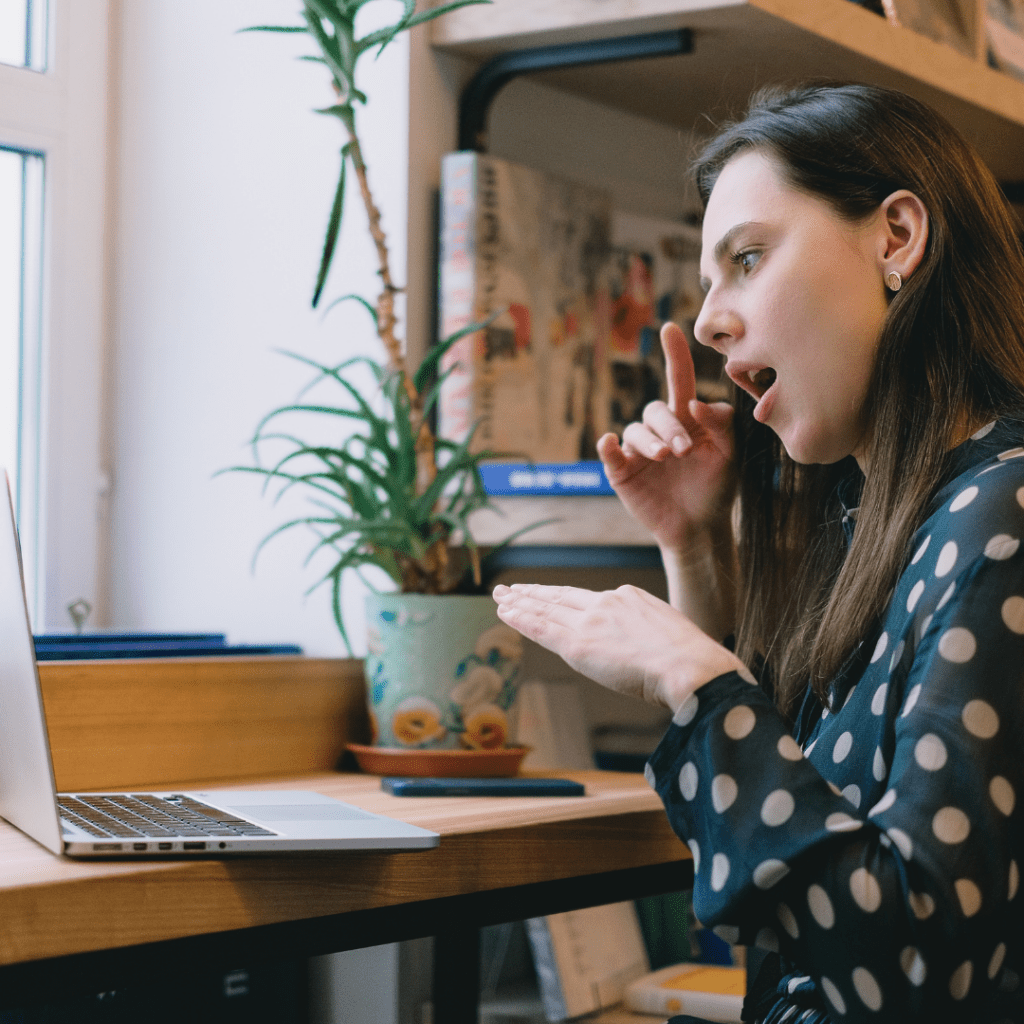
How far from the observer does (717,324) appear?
3.37ft

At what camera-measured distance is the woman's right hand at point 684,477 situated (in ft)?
4.21

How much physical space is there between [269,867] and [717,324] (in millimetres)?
519

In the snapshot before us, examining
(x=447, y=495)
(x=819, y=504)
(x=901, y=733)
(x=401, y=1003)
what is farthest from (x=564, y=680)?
(x=901, y=733)

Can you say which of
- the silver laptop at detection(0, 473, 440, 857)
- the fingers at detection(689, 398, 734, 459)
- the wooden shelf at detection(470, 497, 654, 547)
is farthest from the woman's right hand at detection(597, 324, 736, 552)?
the silver laptop at detection(0, 473, 440, 857)

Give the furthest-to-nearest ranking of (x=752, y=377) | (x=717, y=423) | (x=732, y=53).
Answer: (x=732, y=53), (x=717, y=423), (x=752, y=377)

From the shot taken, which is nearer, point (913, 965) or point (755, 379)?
point (913, 965)

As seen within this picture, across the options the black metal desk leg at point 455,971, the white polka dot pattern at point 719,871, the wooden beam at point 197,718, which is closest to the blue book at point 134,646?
the wooden beam at point 197,718

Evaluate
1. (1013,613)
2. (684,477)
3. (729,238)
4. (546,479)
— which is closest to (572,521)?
(546,479)

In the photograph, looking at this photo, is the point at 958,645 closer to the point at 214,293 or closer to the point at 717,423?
the point at 717,423

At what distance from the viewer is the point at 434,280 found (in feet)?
4.97

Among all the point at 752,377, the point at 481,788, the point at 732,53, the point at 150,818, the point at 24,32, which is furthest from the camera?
the point at 24,32

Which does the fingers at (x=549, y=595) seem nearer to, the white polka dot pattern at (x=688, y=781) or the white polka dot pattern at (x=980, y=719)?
the white polka dot pattern at (x=688, y=781)

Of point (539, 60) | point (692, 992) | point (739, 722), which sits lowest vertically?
point (692, 992)

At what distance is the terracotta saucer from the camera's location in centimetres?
130
